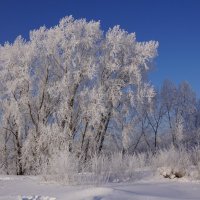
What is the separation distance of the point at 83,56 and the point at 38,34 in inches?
117

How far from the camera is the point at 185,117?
4241 centimetres

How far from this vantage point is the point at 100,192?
7.50m

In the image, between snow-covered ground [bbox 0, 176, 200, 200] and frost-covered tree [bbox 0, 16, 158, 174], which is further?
frost-covered tree [bbox 0, 16, 158, 174]

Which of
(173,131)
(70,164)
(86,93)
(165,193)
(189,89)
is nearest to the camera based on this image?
(165,193)

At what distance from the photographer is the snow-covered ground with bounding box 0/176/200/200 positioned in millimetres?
7371

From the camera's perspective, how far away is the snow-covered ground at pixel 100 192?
7.37m

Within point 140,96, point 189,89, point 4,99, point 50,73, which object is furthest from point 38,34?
point 189,89

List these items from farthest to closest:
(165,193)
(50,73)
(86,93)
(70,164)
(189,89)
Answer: (189,89), (50,73), (86,93), (70,164), (165,193)

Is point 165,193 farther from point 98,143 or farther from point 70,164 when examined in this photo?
point 98,143

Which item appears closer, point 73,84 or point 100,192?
point 100,192

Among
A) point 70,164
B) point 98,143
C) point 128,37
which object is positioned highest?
point 128,37

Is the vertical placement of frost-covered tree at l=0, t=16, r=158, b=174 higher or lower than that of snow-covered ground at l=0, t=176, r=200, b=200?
higher

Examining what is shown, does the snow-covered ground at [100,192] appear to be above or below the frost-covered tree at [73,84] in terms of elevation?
below

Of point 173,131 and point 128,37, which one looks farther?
point 173,131
